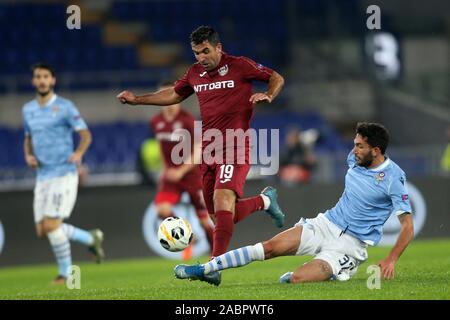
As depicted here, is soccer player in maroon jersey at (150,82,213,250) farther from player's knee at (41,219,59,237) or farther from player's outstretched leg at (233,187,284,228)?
player's outstretched leg at (233,187,284,228)

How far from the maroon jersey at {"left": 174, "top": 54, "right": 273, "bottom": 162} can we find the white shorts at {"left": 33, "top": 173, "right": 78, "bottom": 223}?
297 cm

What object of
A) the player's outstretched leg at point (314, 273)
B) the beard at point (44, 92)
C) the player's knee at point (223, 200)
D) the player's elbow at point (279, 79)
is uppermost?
the player's elbow at point (279, 79)

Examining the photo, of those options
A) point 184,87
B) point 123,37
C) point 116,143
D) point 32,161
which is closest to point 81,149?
point 32,161

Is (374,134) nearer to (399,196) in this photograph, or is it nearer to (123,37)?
(399,196)

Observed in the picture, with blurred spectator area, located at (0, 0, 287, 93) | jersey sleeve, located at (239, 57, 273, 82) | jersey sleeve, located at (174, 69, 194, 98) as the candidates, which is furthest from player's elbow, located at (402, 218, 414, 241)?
blurred spectator area, located at (0, 0, 287, 93)

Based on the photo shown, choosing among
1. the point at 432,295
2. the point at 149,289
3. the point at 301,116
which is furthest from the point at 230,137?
the point at 301,116

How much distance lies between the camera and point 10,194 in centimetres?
1609

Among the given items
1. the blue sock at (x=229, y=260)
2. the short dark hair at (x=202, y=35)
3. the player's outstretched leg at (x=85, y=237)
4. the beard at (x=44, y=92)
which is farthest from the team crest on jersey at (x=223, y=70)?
the player's outstretched leg at (x=85, y=237)

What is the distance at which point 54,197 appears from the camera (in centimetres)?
1211

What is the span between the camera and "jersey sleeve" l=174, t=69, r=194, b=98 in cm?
1002

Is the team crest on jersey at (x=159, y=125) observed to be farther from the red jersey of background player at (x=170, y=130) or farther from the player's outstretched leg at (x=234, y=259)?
the player's outstretched leg at (x=234, y=259)

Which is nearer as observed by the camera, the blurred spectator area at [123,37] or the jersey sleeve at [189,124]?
the jersey sleeve at [189,124]

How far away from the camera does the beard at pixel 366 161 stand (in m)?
9.06

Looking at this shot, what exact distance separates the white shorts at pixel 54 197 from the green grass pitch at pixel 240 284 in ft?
2.68
